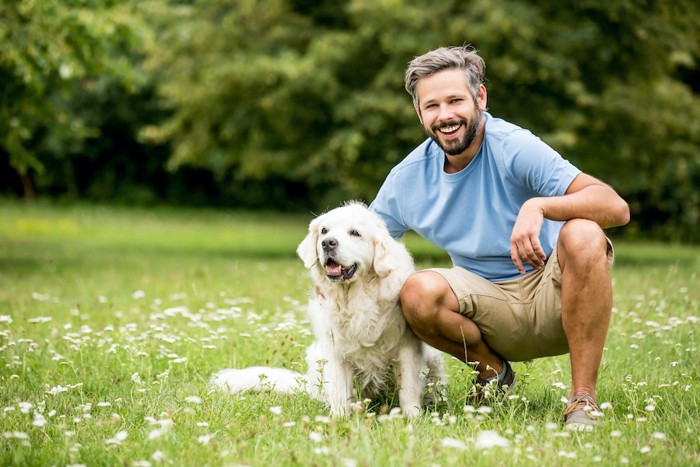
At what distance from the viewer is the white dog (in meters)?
3.86

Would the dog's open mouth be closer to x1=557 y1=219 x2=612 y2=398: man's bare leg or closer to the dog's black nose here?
the dog's black nose

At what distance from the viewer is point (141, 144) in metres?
29.8

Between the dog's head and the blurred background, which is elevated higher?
the blurred background

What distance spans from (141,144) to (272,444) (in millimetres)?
28107

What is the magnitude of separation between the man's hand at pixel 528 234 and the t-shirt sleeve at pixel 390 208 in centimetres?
85

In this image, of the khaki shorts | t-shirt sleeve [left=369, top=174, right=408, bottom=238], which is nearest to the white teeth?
t-shirt sleeve [left=369, top=174, right=408, bottom=238]

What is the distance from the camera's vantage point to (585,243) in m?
3.47

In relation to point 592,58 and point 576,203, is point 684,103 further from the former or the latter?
point 576,203

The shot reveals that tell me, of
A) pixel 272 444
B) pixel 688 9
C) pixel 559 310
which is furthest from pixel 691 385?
pixel 688 9

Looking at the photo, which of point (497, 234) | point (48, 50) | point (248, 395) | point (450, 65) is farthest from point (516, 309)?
point (48, 50)

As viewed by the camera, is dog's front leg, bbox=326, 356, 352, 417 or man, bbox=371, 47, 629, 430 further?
dog's front leg, bbox=326, 356, 352, 417

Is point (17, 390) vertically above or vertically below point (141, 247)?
above

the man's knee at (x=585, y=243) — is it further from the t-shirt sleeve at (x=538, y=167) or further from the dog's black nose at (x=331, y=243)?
the dog's black nose at (x=331, y=243)

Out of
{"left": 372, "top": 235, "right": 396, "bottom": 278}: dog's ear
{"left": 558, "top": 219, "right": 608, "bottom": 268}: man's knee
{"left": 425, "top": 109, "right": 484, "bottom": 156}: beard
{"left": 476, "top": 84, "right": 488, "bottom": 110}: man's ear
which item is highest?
{"left": 476, "top": 84, "right": 488, "bottom": 110}: man's ear
